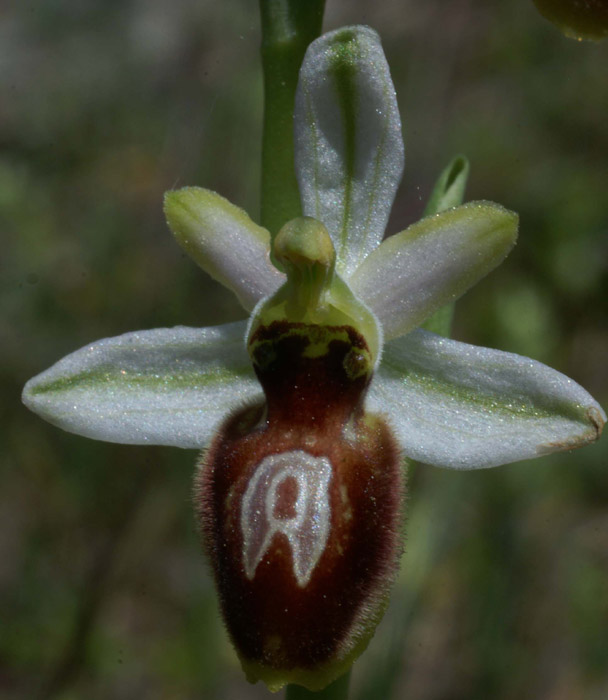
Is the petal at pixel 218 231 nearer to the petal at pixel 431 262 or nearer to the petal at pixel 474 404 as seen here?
the petal at pixel 431 262

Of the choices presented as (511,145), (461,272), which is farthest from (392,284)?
(511,145)

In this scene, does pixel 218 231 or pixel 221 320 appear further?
pixel 221 320

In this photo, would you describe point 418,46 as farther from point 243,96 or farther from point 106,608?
point 106,608

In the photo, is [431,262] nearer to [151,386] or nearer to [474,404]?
[474,404]

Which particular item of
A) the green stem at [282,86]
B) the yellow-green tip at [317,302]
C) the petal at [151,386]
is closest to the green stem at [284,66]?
the green stem at [282,86]

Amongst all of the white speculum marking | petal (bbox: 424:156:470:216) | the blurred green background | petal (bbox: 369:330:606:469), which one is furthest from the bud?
the blurred green background

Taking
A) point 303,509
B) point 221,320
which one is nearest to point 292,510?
point 303,509
